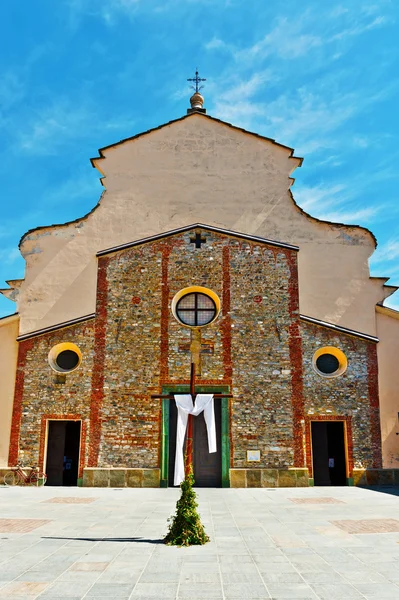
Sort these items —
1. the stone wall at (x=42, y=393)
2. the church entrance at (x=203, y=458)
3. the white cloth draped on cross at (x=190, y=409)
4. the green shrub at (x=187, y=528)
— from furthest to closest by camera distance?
the stone wall at (x=42, y=393)
the church entrance at (x=203, y=458)
the white cloth draped on cross at (x=190, y=409)
the green shrub at (x=187, y=528)

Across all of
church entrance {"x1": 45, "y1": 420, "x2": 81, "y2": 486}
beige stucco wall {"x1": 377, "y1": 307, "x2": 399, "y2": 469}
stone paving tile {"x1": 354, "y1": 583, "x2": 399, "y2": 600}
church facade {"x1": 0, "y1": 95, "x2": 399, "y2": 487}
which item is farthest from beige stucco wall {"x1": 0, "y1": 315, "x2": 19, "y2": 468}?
stone paving tile {"x1": 354, "y1": 583, "x2": 399, "y2": 600}

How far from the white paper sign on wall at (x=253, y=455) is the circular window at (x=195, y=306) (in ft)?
15.2

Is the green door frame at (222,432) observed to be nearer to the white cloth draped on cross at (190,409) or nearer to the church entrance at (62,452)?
the church entrance at (62,452)

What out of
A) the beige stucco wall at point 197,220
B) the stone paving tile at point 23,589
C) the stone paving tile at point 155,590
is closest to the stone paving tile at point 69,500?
the beige stucco wall at point 197,220

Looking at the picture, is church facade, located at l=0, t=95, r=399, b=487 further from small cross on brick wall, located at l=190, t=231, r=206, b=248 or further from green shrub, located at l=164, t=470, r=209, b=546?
green shrub, located at l=164, t=470, r=209, b=546

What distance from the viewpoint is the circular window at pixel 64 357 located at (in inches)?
697

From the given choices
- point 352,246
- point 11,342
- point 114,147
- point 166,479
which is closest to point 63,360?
point 11,342

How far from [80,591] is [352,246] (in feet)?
53.3

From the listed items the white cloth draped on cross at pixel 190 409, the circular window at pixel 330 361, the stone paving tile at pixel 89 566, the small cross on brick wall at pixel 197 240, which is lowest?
the stone paving tile at pixel 89 566

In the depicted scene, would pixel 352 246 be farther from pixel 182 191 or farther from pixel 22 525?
pixel 22 525

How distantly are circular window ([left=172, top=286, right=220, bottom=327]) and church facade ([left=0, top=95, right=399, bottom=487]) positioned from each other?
2.1 inches

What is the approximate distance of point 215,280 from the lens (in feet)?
60.0

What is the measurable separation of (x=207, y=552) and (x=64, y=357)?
11.7 m

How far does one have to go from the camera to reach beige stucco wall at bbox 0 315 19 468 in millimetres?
17094
